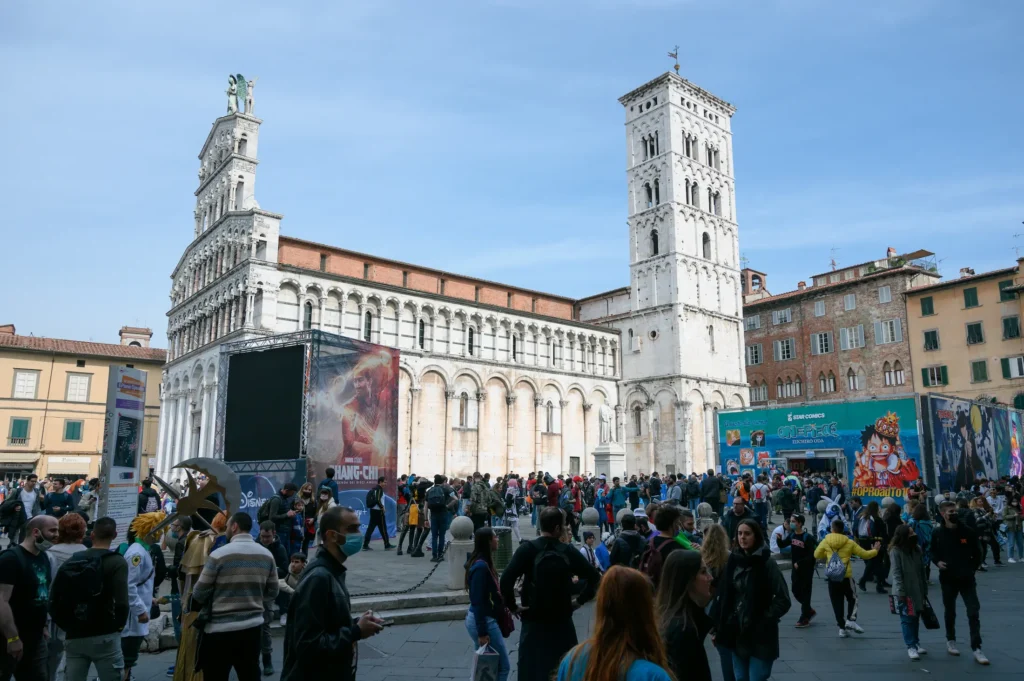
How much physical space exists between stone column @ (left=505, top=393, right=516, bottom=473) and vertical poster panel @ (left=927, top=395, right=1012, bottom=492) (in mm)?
20629

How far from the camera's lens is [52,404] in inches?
1603

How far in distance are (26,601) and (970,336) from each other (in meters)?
→ 43.8

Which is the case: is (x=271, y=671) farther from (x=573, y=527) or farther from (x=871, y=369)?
(x=871, y=369)

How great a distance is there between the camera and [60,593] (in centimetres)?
473

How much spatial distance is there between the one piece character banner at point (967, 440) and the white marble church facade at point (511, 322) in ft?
50.3

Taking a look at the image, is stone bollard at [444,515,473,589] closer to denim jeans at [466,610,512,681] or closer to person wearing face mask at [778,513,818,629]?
person wearing face mask at [778,513,818,629]

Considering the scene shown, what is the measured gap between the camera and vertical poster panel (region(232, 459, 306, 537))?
1630cm

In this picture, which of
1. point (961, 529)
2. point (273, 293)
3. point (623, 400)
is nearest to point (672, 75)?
point (623, 400)

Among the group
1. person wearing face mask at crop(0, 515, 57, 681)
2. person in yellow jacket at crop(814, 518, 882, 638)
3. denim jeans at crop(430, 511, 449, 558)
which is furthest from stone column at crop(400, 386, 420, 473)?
person wearing face mask at crop(0, 515, 57, 681)

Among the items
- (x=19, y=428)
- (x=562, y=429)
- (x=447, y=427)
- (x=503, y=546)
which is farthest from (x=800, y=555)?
(x=19, y=428)

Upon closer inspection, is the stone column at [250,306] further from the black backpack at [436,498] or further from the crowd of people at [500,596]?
the crowd of people at [500,596]

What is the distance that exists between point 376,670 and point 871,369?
1675 inches

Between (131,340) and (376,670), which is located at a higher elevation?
(131,340)

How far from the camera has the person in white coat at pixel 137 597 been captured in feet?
19.5
